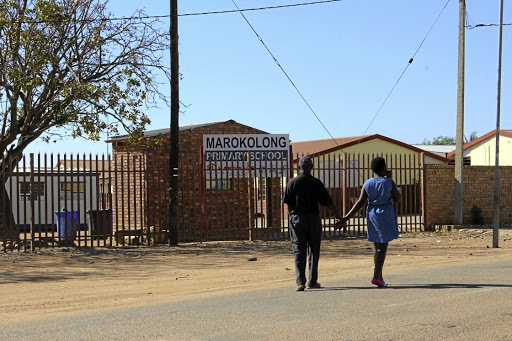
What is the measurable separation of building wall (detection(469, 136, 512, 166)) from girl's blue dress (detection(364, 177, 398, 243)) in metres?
27.4

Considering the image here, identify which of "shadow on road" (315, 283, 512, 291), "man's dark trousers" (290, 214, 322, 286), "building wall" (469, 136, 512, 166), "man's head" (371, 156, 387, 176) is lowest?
"shadow on road" (315, 283, 512, 291)

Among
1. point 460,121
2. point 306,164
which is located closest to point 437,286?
point 306,164

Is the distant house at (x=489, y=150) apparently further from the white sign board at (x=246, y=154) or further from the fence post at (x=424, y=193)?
the white sign board at (x=246, y=154)

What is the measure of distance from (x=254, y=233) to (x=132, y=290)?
9147 mm

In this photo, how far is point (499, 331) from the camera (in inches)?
265

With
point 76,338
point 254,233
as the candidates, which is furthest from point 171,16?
point 76,338

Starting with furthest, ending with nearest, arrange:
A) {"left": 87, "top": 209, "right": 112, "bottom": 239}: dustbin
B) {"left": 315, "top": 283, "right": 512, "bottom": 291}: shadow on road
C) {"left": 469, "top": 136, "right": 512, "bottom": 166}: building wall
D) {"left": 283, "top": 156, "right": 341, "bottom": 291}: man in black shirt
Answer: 1. {"left": 469, "top": 136, "right": 512, "bottom": 166}: building wall
2. {"left": 87, "top": 209, "right": 112, "bottom": 239}: dustbin
3. {"left": 315, "top": 283, "right": 512, "bottom": 291}: shadow on road
4. {"left": 283, "top": 156, "right": 341, "bottom": 291}: man in black shirt

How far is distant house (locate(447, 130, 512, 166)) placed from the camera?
116ft

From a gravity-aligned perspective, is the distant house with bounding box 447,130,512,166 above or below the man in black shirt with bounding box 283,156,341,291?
above

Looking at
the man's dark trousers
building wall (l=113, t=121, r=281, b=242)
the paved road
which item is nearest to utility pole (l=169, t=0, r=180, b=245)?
building wall (l=113, t=121, r=281, b=242)

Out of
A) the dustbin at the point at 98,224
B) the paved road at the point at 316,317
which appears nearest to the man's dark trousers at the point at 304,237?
the paved road at the point at 316,317

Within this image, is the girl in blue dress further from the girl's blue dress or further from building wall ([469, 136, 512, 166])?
building wall ([469, 136, 512, 166])

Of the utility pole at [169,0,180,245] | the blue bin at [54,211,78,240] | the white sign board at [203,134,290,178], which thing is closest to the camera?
the blue bin at [54,211,78,240]

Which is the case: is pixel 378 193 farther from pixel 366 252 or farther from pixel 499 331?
pixel 366 252
